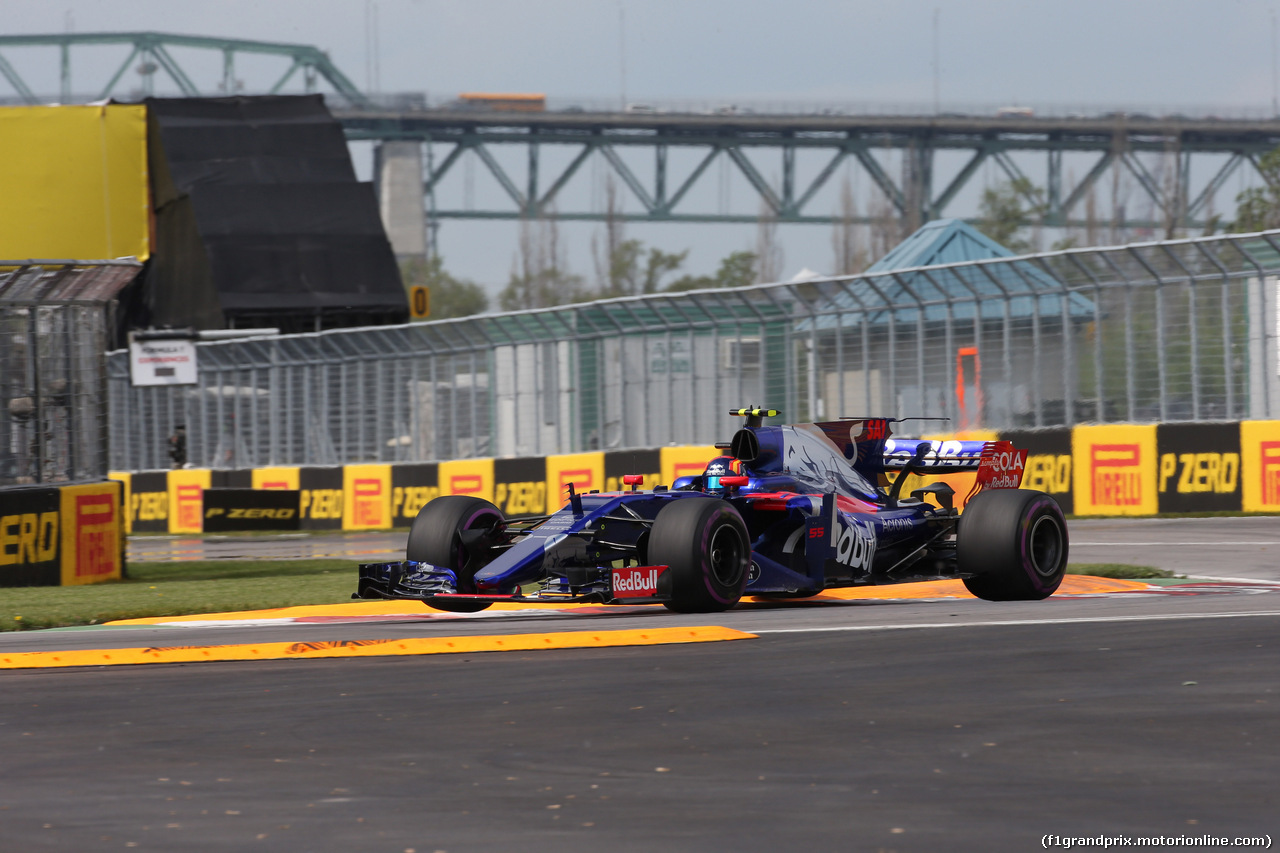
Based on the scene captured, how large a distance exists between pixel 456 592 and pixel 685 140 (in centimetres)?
11049

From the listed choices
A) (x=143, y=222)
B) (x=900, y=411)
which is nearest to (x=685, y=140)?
(x=143, y=222)

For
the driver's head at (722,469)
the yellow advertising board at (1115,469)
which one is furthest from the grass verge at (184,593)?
the yellow advertising board at (1115,469)

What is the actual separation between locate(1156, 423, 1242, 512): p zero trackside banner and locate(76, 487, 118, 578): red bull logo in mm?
12354

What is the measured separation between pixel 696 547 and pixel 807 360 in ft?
50.7

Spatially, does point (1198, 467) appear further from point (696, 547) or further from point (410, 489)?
point (410, 489)

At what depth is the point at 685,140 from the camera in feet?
392

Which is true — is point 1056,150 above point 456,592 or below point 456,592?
above

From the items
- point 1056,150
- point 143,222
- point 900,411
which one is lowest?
point 900,411

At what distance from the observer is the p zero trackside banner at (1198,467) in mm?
20547

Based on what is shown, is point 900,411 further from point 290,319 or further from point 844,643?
point 290,319

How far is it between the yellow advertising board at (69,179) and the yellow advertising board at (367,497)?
14478 mm

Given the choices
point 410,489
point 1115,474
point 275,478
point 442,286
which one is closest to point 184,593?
point 1115,474

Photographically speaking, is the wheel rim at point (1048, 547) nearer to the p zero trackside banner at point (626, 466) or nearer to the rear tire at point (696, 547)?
the rear tire at point (696, 547)

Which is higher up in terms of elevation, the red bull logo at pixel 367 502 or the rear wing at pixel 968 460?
the rear wing at pixel 968 460
